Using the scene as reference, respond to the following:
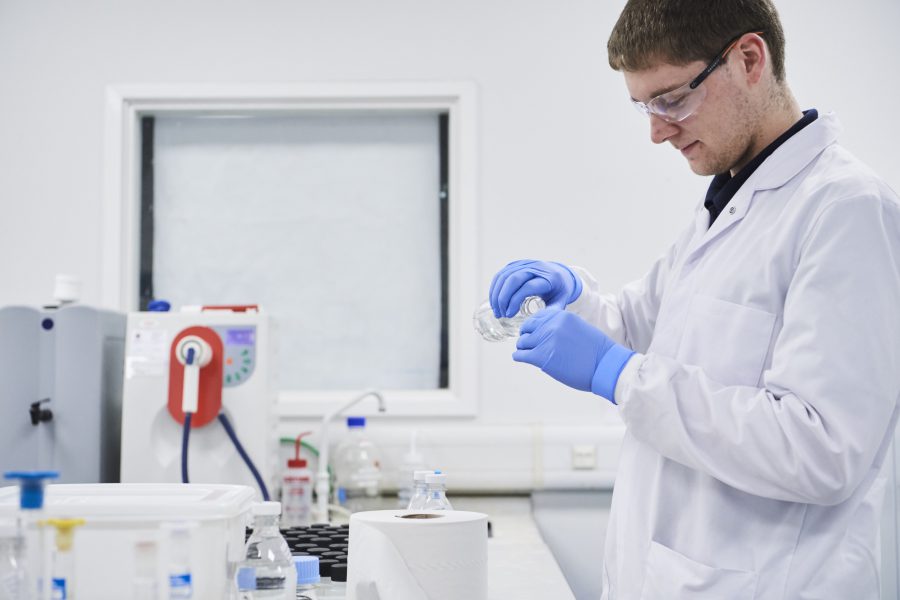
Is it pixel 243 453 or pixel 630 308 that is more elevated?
pixel 630 308

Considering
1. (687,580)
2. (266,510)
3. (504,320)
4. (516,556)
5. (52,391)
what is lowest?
(516,556)

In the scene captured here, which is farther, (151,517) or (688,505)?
(688,505)

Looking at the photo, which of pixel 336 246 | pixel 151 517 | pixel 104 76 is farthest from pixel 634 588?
pixel 104 76

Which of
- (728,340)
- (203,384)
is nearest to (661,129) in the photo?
(728,340)

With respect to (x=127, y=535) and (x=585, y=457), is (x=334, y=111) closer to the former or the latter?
(x=585, y=457)

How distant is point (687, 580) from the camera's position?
114 cm

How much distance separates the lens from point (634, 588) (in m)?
1.24

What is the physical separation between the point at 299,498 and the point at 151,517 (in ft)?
3.94

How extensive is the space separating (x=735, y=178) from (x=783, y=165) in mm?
107

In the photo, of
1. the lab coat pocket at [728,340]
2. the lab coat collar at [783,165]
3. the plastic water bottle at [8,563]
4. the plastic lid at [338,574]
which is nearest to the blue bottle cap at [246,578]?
the plastic water bottle at [8,563]

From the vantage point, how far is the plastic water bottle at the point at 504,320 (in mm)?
1588

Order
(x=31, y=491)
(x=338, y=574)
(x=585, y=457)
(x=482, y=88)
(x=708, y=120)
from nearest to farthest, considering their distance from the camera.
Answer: (x=31, y=491) < (x=708, y=120) < (x=338, y=574) < (x=585, y=457) < (x=482, y=88)

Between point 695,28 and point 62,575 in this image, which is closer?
point 62,575

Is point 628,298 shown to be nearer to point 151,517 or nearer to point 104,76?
point 151,517
